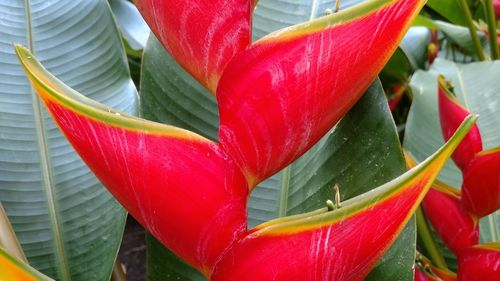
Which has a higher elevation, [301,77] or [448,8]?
[301,77]

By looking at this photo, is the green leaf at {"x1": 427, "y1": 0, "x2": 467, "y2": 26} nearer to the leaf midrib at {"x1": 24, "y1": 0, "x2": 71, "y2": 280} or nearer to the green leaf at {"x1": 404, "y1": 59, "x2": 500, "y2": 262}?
the green leaf at {"x1": 404, "y1": 59, "x2": 500, "y2": 262}

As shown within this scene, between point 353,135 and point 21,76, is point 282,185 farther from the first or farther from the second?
point 21,76

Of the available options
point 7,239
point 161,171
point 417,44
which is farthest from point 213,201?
point 417,44

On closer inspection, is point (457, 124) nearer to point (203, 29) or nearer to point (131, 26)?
point (203, 29)

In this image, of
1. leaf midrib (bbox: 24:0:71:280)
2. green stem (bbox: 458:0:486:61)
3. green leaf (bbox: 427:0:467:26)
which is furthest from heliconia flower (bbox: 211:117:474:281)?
green leaf (bbox: 427:0:467:26)

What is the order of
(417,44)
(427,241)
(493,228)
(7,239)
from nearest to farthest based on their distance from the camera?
1. (7,239)
2. (427,241)
3. (493,228)
4. (417,44)

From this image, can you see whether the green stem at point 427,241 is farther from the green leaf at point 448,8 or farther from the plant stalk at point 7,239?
the green leaf at point 448,8
